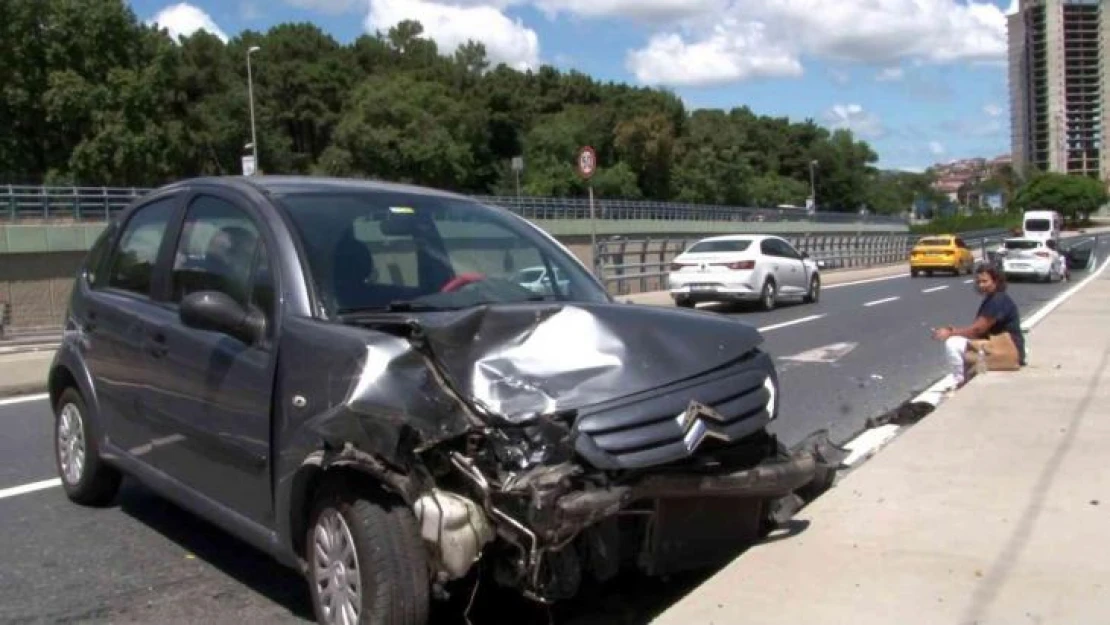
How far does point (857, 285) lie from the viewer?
3303 cm

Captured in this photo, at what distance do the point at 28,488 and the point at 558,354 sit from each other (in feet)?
14.5

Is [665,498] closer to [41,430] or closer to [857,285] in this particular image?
[41,430]

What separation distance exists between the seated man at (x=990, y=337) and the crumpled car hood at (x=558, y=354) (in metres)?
6.21

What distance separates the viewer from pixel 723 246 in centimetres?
2322

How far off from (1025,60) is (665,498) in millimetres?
→ 168463

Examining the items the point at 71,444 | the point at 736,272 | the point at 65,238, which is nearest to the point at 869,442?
the point at 71,444

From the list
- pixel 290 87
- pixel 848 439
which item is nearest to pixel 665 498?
pixel 848 439

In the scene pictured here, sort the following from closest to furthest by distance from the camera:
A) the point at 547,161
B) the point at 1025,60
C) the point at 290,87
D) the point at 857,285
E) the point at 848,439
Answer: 1. the point at 848,439
2. the point at 857,285
3. the point at 290,87
4. the point at 547,161
5. the point at 1025,60

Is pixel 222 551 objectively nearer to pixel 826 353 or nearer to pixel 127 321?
pixel 127 321

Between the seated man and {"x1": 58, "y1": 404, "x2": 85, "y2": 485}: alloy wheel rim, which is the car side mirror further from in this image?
the seated man

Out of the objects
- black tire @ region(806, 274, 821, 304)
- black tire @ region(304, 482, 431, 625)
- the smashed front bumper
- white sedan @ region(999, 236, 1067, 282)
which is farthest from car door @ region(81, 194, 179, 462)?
white sedan @ region(999, 236, 1067, 282)

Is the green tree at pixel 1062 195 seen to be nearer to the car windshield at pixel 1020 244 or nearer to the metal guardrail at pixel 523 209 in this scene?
the metal guardrail at pixel 523 209

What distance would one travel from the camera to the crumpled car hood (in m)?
4.19

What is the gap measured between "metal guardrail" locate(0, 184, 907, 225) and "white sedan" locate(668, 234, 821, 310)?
4075 mm
